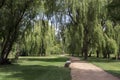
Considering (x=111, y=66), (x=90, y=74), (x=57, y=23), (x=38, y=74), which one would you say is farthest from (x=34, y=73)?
(x=57, y=23)

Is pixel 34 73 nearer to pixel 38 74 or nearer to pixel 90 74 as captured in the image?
pixel 38 74

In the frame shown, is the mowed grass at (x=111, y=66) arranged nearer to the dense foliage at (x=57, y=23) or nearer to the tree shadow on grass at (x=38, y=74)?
the tree shadow on grass at (x=38, y=74)

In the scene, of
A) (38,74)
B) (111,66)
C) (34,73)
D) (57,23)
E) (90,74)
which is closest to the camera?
(90,74)

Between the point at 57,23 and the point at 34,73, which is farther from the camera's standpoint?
the point at 57,23

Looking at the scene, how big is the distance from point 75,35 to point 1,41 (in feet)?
31.8

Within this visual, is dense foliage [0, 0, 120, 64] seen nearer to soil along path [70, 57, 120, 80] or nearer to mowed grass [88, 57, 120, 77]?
mowed grass [88, 57, 120, 77]

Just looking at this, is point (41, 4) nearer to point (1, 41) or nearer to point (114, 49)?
point (1, 41)

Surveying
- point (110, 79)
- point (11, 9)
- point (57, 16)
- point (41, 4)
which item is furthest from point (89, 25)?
point (110, 79)

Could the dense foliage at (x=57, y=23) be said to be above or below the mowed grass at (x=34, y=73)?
above

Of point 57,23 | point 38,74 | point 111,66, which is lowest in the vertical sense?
point 38,74

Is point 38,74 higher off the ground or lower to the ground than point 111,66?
lower

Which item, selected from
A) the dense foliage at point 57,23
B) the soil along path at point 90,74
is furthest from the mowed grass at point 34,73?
the dense foliage at point 57,23

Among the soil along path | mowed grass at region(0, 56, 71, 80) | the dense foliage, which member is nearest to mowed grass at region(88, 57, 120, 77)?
the soil along path

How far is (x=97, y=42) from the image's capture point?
36.4 metres
